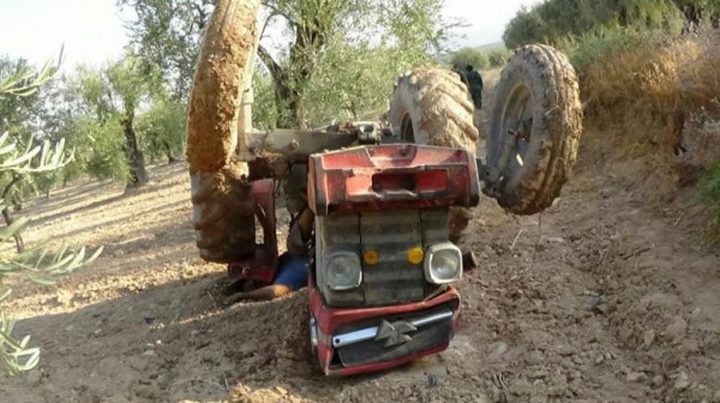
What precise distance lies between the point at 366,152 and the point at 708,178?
3100 mm

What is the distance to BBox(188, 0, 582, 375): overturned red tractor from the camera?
4.00 metres

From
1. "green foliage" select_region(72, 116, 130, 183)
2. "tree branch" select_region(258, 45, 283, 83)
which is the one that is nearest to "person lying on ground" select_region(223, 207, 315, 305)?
"tree branch" select_region(258, 45, 283, 83)

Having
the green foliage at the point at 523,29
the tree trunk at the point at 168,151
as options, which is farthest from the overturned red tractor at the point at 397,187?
the tree trunk at the point at 168,151

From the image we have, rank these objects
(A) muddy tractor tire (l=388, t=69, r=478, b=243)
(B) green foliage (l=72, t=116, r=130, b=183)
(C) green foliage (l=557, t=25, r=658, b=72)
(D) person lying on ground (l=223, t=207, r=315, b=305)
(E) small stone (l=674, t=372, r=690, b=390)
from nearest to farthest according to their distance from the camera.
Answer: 1. (E) small stone (l=674, t=372, r=690, b=390)
2. (A) muddy tractor tire (l=388, t=69, r=478, b=243)
3. (D) person lying on ground (l=223, t=207, r=315, b=305)
4. (C) green foliage (l=557, t=25, r=658, b=72)
5. (B) green foliage (l=72, t=116, r=130, b=183)

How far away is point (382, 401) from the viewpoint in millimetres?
4016

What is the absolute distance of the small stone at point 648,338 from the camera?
172 inches

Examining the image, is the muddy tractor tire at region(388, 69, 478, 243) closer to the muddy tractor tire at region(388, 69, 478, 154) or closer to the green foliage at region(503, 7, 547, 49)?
the muddy tractor tire at region(388, 69, 478, 154)

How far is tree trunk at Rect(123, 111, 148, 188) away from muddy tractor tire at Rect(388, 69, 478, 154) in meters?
32.5

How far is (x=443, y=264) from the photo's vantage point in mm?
4160

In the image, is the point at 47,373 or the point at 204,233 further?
the point at 204,233

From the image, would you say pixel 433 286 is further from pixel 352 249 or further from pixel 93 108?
pixel 93 108

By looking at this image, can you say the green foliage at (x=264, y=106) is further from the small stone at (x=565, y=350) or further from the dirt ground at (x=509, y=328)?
the small stone at (x=565, y=350)

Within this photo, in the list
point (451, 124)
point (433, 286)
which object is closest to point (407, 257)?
point (433, 286)

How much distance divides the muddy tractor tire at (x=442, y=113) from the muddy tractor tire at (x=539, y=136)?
13.2 inches
